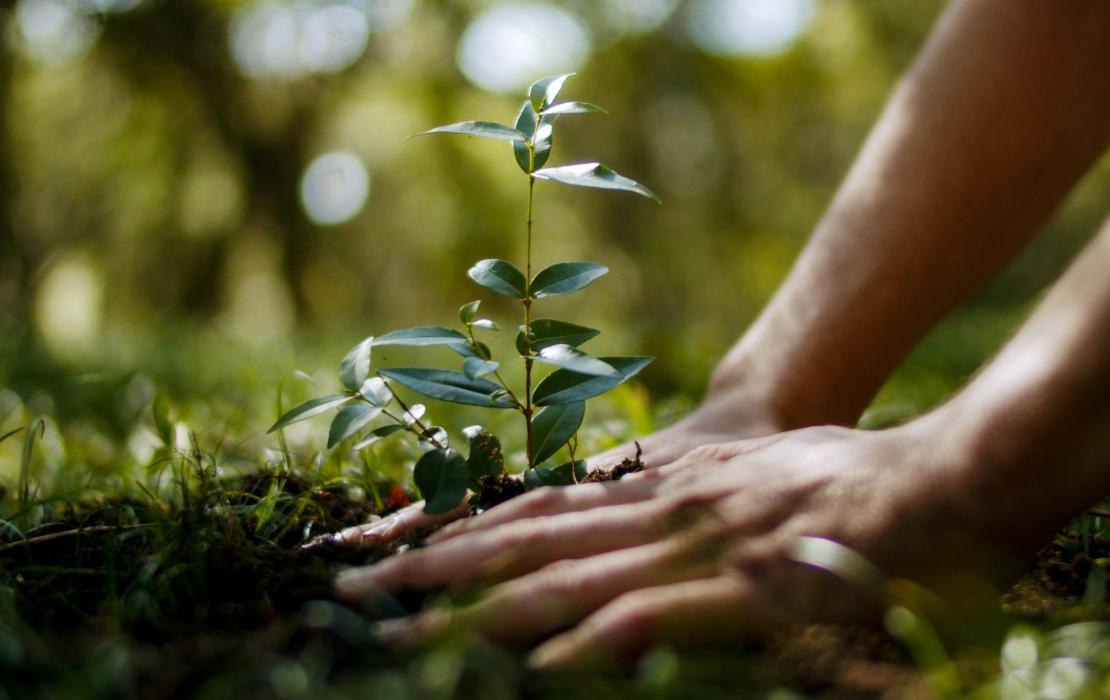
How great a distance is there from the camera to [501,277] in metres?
1.13

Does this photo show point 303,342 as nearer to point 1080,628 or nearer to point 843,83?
point 1080,628

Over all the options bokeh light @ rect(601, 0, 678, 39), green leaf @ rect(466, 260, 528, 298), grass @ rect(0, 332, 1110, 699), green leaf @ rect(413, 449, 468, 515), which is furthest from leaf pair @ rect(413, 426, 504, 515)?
bokeh light @ rect(601, 0, 678, 39)

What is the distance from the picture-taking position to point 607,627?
0.83 meters

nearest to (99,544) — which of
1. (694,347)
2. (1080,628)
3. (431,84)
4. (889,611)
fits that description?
(889,611)

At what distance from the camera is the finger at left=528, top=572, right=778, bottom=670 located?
0.82 m

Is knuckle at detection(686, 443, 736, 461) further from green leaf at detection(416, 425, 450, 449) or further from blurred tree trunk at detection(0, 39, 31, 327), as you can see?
blurred tree trunk at detection(0, 39, 31, 327)

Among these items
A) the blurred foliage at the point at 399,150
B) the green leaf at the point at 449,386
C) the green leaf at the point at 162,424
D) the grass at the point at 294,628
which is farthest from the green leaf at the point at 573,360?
the blurred foliage at the point at 399,150

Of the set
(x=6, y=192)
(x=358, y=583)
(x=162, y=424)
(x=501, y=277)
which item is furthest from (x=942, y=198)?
(x=6, y=192)

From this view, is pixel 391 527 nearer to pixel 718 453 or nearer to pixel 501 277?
pixel 501 277

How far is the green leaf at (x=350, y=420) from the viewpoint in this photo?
105 cm

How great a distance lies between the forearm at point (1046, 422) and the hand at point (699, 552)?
3 cm

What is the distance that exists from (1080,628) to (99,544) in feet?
4.10

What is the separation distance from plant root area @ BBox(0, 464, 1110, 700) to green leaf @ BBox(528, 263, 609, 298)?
0.99 ft

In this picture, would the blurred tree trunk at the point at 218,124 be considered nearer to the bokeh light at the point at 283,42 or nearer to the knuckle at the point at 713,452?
the bokeh light at the point at 283,42
